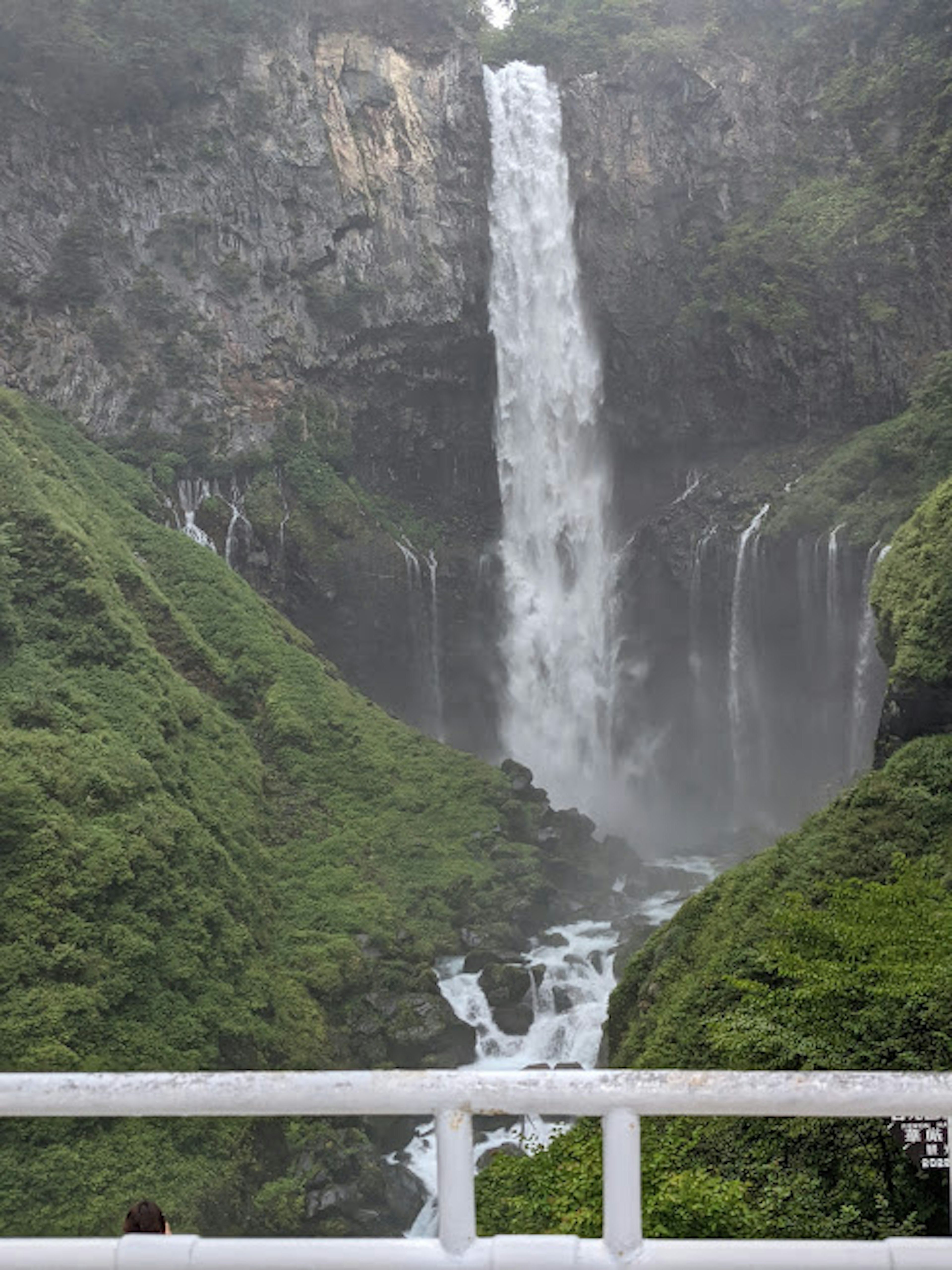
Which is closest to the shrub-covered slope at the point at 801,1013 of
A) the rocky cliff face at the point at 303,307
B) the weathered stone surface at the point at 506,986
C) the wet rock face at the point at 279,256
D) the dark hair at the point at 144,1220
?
the dark hair at the point at 144,1220

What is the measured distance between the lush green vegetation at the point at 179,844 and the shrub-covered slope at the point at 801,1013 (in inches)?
213

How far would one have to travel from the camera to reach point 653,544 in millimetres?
34969

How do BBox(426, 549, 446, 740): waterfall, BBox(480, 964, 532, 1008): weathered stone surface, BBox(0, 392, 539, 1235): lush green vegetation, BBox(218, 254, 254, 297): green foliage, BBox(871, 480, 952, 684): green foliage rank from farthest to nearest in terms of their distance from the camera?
BBox(426, 549, 446, 740): waterfall
BBox(218, 254, 254, 297): green foliage
BBox(480, 964, 532, 1008): weathered stone surface
BBox(871, 480, 952, 684): green foliage
BBox(0, 392, 539, 1235): lush green vegetation

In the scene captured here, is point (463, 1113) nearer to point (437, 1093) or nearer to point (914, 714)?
point (437, 1093)

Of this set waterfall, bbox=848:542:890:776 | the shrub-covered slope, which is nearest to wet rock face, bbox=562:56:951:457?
waterfall, bbox=848:542:890:776

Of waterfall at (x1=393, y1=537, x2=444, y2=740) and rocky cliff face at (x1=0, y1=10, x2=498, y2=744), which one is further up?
rocky cliff face at (x1=0, y1=10, x2=498, y2=744)

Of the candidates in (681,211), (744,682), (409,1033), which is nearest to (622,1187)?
(409,1033)

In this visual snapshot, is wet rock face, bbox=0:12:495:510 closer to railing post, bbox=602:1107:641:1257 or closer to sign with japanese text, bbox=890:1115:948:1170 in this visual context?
sign with japanese text, bbox=890:1115:948:1170

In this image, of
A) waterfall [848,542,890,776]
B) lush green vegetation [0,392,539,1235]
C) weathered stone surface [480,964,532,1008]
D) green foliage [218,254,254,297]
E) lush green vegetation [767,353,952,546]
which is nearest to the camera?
lush green vegetation [0,392,539,1235]

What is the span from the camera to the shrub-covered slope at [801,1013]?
6.27 meters

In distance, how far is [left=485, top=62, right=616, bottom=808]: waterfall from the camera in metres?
35.2

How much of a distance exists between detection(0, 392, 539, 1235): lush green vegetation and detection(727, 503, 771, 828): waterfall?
907cm

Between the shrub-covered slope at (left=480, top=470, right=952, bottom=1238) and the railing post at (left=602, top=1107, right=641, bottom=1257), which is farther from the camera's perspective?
the shrub-covered slope at (left=480, top=470, right=952, bottom=1238)

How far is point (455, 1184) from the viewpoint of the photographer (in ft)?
8.41
